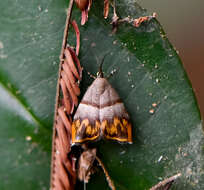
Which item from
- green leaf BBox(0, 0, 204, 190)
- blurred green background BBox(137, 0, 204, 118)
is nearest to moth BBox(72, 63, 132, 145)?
green leaf BBox(0, 0, 204, 190)

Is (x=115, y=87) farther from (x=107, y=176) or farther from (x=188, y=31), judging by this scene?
(x=188, y=31)

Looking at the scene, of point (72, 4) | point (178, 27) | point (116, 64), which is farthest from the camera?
point (178, 27)

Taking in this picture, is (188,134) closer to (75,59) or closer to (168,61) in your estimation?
(168,61)

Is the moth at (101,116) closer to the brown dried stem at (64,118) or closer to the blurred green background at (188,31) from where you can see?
the brown dried stem at (64,118)

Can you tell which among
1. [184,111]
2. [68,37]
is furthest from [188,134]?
[68,37]

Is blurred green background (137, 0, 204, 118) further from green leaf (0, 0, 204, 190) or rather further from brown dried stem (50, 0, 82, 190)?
brown dried stem (50, 0, 82, 190)

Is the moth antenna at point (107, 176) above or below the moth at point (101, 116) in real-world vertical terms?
below

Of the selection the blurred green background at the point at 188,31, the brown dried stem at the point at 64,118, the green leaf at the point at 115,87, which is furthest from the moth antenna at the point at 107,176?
the blurred green background at the point at 188,31
